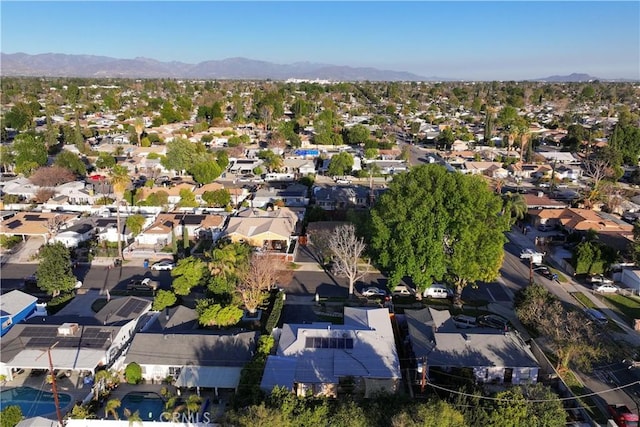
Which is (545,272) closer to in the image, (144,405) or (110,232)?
(144,405)

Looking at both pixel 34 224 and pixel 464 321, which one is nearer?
pixel 464 321

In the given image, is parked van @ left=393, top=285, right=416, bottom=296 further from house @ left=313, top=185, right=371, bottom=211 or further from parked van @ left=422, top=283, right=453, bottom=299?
house @ left=313, top=185, right=371, bottom=211

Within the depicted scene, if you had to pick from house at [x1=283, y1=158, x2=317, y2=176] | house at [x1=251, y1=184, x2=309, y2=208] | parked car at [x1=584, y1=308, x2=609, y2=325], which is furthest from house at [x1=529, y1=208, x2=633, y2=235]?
house at [x1=283, y1=158, x2=317, y2=176]

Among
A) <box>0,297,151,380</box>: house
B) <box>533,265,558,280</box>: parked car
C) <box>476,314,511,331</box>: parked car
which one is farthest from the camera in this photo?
<box>533,265,558,280</box>: parked car

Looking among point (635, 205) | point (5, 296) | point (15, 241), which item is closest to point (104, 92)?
point (15, 241)

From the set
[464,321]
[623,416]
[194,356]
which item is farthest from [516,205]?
[194,356]

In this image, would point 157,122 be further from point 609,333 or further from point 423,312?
point 609,333
